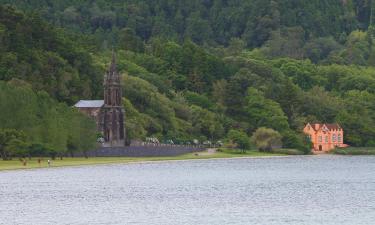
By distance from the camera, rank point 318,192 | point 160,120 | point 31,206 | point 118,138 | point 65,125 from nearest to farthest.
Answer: point 31,206, point 318,192, point 65,125, point 118,138, point 160,120

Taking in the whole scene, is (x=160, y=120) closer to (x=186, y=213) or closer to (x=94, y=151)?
(x=94, y=151)

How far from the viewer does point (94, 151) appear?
161 meters

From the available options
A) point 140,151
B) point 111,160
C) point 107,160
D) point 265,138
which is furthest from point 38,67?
point 111,160

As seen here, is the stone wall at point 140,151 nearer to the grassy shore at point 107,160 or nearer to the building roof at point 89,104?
the grassy shore at point 107,160

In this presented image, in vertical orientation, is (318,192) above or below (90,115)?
below

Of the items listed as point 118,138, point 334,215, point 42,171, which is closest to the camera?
point 334,215

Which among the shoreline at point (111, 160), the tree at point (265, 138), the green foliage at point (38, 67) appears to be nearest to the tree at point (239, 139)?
the shoreline at point (111, 160)

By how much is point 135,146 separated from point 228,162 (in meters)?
13.6

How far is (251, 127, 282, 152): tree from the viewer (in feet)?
624

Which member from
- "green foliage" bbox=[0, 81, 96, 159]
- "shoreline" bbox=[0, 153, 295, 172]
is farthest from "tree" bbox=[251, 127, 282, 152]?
"green foliage" bbox=[0, 81, 96, 159]

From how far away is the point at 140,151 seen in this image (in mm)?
168000

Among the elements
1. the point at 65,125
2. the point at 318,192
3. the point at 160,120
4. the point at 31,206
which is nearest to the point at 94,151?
the point at 65,125

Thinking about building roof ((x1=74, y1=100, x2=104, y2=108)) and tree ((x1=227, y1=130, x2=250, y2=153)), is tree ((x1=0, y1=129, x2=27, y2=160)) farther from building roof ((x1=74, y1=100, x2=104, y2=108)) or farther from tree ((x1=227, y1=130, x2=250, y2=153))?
tree ((x1=227, y1=130, x2=250, y2=153))

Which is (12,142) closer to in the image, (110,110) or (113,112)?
(113,112)
